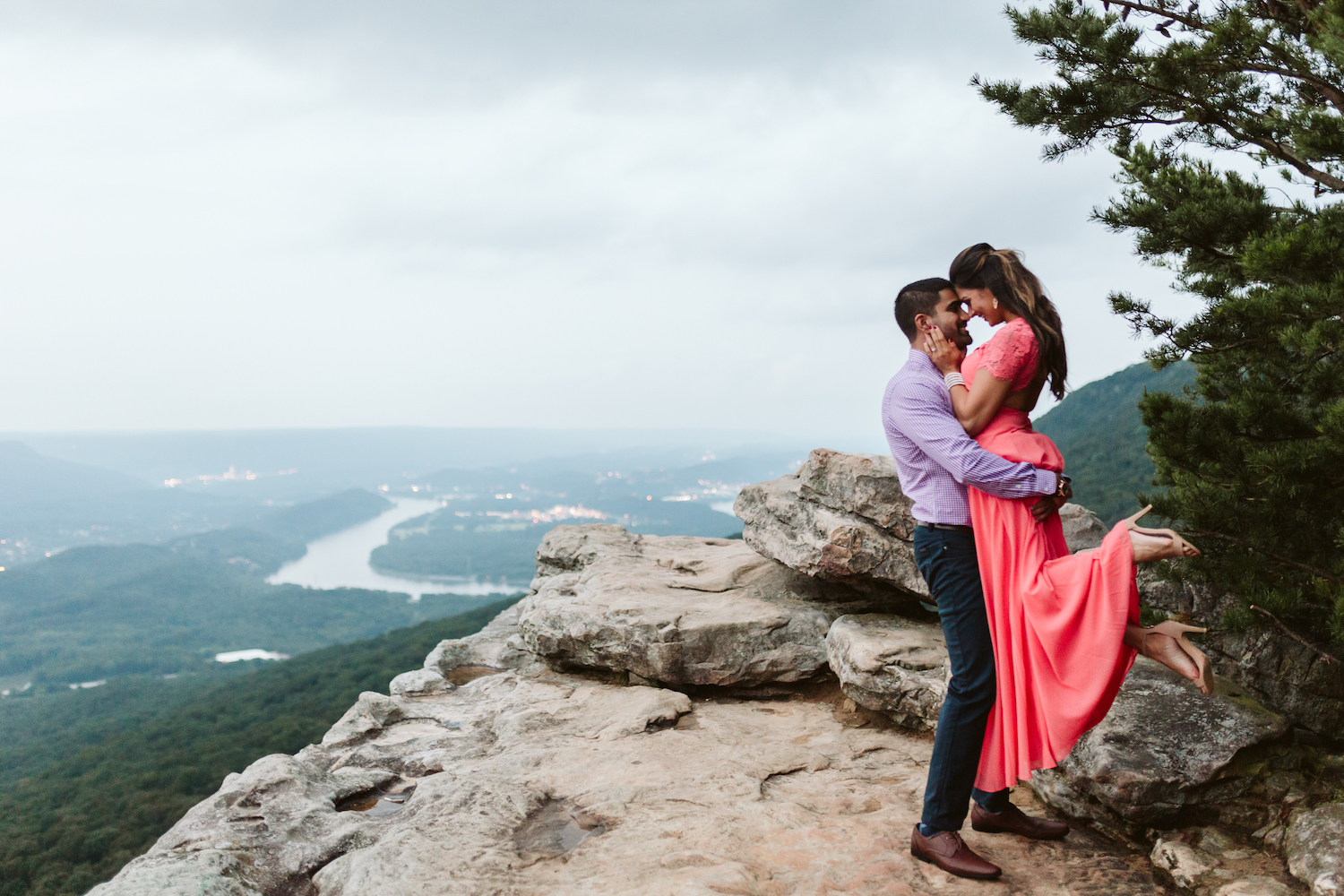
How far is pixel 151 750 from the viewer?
4038cm

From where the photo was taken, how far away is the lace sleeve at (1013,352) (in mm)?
3232

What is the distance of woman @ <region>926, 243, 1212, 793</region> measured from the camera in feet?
10.5

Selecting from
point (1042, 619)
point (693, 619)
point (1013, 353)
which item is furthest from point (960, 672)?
point (693, 619)

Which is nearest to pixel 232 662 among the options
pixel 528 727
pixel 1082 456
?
pixel 1082 456

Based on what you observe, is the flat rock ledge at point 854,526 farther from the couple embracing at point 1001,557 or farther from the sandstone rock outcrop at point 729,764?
the couple embracing at point 1001,557

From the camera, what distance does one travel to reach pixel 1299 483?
403 cm

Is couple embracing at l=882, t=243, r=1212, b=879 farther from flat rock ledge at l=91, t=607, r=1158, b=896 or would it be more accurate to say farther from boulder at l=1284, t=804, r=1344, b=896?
boulder at l=1284, t=804, r=1344, b=896

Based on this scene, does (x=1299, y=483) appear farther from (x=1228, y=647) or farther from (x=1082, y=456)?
(x=1082, y=456)

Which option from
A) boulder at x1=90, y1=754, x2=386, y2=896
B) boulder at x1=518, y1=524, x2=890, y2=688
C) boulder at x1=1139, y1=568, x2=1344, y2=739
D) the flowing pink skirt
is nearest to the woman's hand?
the flowing pink skirt

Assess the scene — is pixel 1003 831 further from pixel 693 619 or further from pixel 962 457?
pixel 693 619

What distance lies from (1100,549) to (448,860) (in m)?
3.56

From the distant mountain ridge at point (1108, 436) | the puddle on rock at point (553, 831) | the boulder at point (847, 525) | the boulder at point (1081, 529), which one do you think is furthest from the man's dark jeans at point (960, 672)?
the distant mountain ridge at point (1108, 436)

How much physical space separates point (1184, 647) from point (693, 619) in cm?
433

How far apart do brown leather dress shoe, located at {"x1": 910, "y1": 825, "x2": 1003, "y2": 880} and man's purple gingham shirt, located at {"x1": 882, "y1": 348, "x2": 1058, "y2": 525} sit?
1.43 meters
